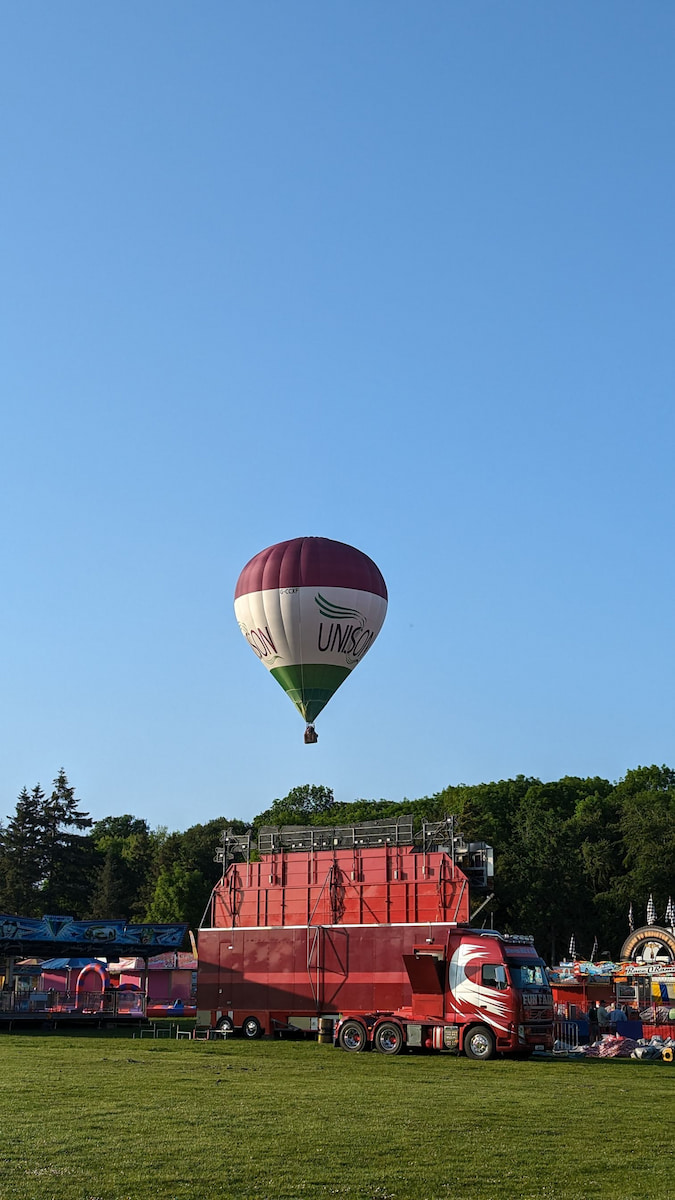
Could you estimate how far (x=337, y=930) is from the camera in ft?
136

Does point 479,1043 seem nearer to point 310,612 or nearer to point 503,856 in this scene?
point 310,612

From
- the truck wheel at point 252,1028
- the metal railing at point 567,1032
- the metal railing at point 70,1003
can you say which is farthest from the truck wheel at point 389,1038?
the metal railing at point 70,1003

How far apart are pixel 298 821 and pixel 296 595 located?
80.6m

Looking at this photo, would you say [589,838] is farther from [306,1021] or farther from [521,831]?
[306,1021]

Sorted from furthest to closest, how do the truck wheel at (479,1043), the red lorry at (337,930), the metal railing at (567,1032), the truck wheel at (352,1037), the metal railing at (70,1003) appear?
the metal railing at (70,1003), the red lorry at (337,930), the metal railing at (567,1032), the truck wheel at (352,1037), the truck wheel at (479,1043)

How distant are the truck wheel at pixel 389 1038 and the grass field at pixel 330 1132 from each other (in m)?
4.42

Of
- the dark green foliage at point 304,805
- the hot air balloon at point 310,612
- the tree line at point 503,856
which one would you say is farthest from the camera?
the dark green foliage at point 304,805

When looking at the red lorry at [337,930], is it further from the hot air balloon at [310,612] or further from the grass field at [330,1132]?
the grass field at [330,1132]

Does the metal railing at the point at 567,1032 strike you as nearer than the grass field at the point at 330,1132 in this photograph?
No

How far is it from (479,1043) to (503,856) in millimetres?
68588

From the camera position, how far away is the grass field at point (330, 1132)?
495 inches

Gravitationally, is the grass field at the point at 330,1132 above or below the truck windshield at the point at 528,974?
below

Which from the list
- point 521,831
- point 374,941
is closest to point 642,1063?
point 374,941

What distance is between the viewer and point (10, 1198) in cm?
1146
